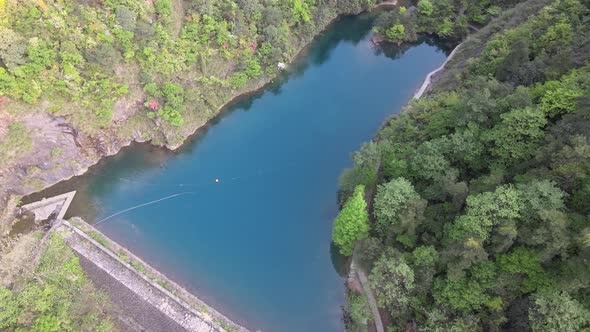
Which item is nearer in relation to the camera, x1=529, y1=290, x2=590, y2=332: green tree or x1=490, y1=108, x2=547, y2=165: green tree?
x1=529, y1=290, x2=590, y2=332: green tree

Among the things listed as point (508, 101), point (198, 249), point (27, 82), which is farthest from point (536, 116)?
point (27, 82)

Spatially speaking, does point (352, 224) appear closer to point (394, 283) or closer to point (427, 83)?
point (394, 283)

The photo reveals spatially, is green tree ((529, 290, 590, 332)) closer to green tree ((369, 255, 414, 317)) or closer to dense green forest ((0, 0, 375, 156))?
green tree ((369, 255, 414, 317))

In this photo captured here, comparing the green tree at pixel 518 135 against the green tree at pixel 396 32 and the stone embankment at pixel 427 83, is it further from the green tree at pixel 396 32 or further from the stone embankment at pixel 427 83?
the green tree at pixel 396 32

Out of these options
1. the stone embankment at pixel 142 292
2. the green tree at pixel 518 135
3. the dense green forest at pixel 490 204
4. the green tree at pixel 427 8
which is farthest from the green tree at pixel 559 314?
the green tree at pixel 427 8

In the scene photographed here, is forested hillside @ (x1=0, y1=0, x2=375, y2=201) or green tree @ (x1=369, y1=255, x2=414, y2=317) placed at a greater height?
forested hillside @ (x1=0, y1=0, x2=375, y2=201)

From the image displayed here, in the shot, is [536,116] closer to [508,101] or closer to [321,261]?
[508,101]

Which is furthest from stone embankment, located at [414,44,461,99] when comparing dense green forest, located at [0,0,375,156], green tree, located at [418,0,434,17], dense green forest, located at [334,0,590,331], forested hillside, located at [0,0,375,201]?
forested hillside, located at [0,0,375,201]
